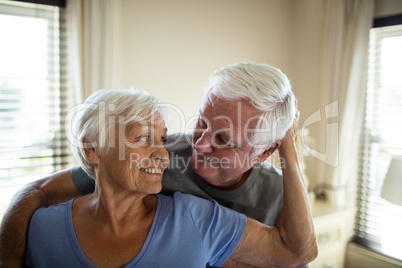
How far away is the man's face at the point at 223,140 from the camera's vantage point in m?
1.25

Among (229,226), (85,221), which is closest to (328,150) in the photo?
(229,226)

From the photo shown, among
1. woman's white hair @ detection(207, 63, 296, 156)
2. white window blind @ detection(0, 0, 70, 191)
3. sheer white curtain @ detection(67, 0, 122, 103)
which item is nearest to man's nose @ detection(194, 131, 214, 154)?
woman's white hair @ detection(207, 63, 296, 156)

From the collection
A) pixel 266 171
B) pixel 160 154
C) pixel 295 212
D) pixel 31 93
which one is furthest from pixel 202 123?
pixel 31 93

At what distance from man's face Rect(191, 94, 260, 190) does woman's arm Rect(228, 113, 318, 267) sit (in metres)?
0.20

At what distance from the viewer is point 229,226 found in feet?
3.80

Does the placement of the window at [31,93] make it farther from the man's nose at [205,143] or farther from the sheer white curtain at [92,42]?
the man's nose at [205,143]

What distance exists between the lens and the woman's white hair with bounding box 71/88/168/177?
44.1 inches

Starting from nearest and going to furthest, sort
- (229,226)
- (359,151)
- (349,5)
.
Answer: (229,226) → (349,5) → (359,151)

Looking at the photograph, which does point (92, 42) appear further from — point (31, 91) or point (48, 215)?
point (48, 215)

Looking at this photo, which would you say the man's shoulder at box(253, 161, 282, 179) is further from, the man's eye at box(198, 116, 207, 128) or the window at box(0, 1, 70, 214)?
the window at box(0, 1, 70, 214)

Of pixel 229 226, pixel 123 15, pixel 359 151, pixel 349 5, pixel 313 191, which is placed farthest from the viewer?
pixel 313 191

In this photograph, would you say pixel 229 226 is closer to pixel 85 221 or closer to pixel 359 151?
pixel 85 221

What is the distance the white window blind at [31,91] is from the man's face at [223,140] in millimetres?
1682

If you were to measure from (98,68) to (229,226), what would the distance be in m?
1.82
